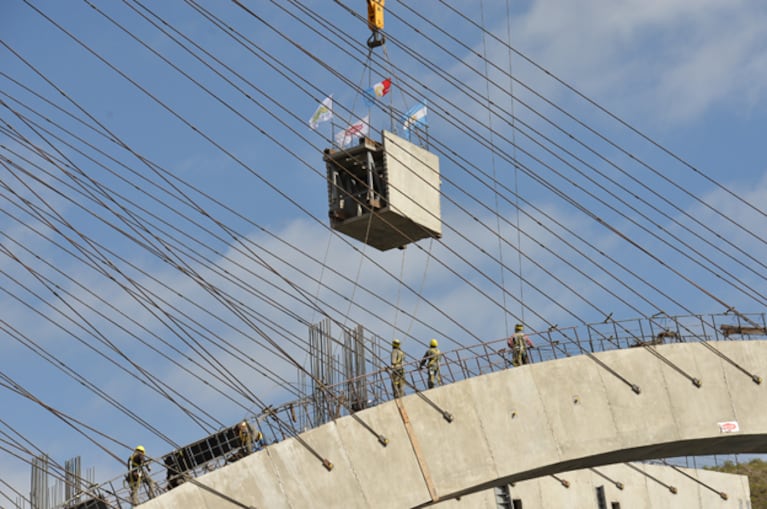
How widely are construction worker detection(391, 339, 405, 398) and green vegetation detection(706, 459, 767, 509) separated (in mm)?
35850

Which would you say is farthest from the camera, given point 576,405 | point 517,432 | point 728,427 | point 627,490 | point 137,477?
point 627,490

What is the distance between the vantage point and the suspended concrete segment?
26.4 metres

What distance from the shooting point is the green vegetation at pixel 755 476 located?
201ft

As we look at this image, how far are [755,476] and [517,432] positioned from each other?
40304 millimetres

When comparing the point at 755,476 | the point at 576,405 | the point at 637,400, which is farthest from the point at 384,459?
the point at 755,476

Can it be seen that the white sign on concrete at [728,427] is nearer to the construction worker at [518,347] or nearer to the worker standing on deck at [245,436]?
the construction worker at [518,347]

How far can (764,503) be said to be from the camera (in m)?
60.8

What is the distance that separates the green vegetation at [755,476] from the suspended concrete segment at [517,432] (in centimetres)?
2875

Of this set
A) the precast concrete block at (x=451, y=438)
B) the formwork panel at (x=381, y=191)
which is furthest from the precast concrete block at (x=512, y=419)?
the formwork panel at (x=381, y=191)

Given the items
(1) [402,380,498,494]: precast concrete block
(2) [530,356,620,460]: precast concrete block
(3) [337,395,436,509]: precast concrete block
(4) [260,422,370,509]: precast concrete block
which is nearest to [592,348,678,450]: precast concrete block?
(2) [530,356,620,460]: precast concrete block

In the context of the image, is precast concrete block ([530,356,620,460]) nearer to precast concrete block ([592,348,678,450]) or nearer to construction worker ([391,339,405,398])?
precast concrete block ([592,348,678,450])

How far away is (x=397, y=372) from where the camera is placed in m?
28.2

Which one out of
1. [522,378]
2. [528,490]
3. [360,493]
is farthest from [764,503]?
[360,493]

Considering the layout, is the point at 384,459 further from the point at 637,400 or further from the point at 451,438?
the point at 637,400
